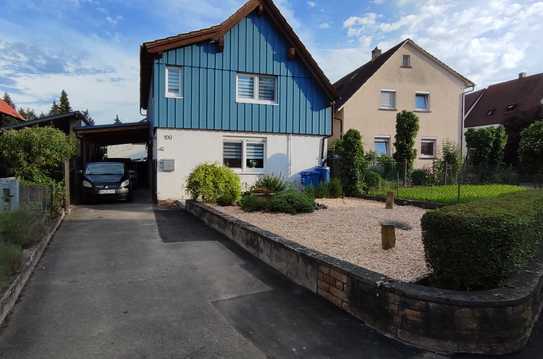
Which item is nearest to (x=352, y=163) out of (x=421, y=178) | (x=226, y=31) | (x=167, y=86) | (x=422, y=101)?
(x=226, y=31)

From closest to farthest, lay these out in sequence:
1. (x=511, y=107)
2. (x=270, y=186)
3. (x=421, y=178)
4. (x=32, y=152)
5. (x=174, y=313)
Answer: (x=174, y=313) → (x=32, y=152) → (x=270, y=186) → (x=421, y=178) → (x=511, y=107)

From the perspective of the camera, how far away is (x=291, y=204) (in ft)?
33.7

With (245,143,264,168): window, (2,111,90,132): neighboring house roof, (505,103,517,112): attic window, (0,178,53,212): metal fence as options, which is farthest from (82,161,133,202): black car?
(505,103,517,112): attic window

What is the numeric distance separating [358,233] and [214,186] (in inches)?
227

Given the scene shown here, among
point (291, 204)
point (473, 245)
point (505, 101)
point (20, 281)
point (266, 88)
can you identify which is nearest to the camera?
point (473, 245)

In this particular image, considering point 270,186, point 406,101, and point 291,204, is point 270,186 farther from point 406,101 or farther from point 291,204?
point 406,101

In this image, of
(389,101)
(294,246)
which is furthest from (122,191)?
(389,101)

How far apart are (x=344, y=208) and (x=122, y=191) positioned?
328 inches

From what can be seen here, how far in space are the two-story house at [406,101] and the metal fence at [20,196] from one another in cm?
1860

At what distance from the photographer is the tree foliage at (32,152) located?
10703 mm

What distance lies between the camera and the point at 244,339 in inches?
146

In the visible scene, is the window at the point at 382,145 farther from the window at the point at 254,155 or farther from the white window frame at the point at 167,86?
the white window frame at the point at 167,86

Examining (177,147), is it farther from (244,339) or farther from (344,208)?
(244,339)

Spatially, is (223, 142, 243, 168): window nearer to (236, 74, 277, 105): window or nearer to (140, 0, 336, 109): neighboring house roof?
(236, 74, 277, 105): window
